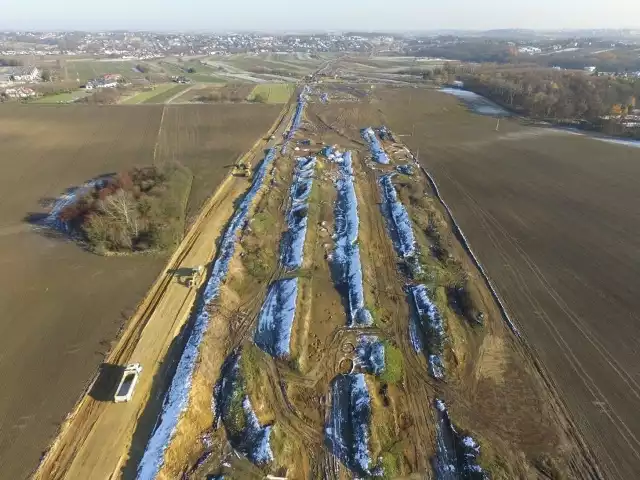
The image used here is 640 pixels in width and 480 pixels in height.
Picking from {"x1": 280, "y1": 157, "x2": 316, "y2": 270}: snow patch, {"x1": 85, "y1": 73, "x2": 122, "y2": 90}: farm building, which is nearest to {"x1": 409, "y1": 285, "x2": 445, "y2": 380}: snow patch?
{"x1": 280, "y1": 157, "x2": 316, "y2": 270}: snow patch

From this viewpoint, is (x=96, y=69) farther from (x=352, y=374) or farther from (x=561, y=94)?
(x=352, y=374)

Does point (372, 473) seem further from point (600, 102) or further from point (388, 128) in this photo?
point (600, 102)

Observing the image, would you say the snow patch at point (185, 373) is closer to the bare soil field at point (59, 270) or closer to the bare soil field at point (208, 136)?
the bare soil field at point (59, 270)

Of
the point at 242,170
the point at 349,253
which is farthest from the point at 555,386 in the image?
the point at 242,170

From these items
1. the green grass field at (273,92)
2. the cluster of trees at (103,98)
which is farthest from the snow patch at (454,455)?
the cluster of trees at (103,98)

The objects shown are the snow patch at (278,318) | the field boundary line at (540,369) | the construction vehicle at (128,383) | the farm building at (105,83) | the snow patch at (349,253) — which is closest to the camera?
the field boundary line at (540,369)

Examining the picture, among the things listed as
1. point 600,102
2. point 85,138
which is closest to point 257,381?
point 85,138
